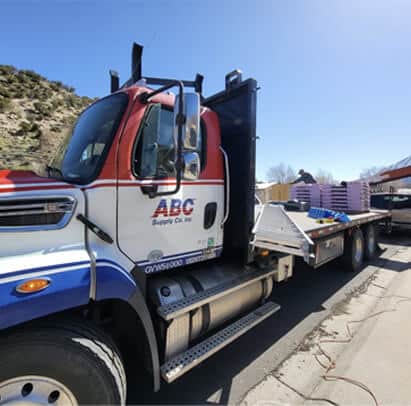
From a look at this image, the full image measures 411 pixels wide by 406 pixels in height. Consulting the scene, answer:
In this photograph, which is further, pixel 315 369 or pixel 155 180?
pixel 315 369

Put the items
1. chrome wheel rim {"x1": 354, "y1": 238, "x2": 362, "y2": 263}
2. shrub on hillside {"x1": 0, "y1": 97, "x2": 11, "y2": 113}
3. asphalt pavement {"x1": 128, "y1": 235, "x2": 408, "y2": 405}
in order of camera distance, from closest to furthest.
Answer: asphalt pavement {"x1": 128, "y1": 235, "x2": 408, "y2": 405} < chrome wheel rim {"x1": 354, "y1": 238, "x2": 362, "y2": 263} < shrub on hillside {"x1": 0, "y1": 97, "x2": 11, "y2": 113}

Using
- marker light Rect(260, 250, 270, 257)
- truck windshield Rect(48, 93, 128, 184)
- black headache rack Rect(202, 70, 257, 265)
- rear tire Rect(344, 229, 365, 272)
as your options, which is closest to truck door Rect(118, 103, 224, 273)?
truck windshield Rect(48, 93, 128, 184)

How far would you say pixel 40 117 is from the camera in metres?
17.5

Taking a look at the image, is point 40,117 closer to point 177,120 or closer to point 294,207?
point 294,207

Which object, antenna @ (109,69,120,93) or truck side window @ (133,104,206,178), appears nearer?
truck side window @ (133,104,206,178)

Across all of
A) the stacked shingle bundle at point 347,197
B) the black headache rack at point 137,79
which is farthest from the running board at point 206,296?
the stacked shingle bundle at point 347,197

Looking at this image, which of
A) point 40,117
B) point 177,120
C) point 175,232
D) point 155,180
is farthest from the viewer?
point 40,117

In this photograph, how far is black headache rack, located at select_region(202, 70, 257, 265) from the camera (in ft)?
8.59

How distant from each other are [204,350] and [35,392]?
1.25 metres

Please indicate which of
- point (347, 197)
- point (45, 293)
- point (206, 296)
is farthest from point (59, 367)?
point (347, 197)

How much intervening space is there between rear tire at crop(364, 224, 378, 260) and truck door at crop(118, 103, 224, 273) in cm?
560

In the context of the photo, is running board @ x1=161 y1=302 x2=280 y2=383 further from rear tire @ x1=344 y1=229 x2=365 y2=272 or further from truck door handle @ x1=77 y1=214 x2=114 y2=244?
rear tire @ x1=344 y1=229 x2=365 y2=272

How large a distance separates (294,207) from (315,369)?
15.1ft

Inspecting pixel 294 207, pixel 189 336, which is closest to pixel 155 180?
pixel 189 336
